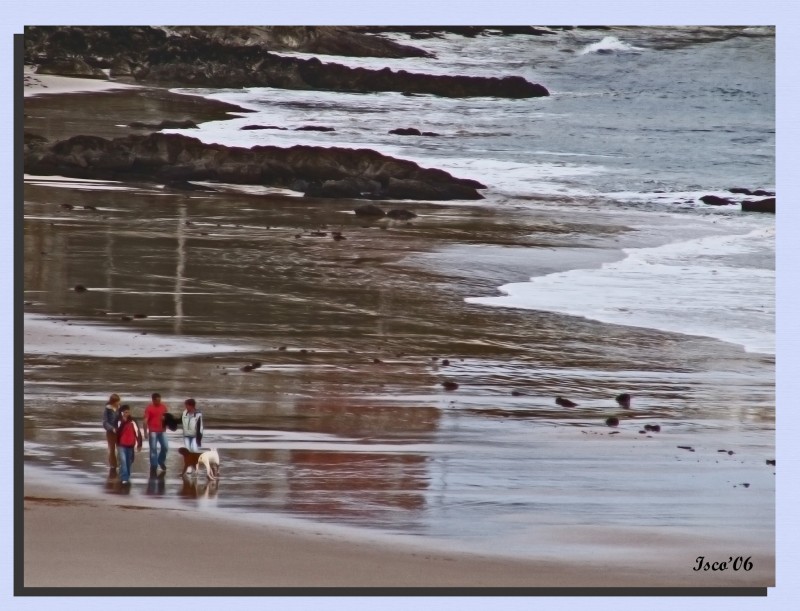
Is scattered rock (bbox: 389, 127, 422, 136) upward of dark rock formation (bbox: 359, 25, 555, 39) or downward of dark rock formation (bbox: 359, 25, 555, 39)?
downward

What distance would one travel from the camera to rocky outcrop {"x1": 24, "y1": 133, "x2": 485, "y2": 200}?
13.4m


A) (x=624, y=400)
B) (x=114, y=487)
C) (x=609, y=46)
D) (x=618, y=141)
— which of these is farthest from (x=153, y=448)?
(x=609, y=46)

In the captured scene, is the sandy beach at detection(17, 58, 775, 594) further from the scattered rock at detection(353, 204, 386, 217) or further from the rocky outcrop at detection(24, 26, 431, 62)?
the rocky outcrop at detection(24, 26, 431, 62)

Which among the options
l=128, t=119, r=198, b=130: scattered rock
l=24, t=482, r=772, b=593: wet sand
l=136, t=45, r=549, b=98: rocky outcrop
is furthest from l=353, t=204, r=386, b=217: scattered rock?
l=24, t=482, r=772, b=593: wet sand

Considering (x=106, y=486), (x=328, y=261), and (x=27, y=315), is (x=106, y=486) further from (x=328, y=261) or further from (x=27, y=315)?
(x=328, y=261)

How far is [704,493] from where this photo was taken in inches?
483

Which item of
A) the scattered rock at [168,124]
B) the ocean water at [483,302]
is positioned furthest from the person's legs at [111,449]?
the scattered rock at [168,124]

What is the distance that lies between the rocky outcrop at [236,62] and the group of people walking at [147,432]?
3357 millimetres

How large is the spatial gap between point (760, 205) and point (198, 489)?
5.95 metres

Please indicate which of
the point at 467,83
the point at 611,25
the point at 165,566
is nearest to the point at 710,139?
the point at 611,25

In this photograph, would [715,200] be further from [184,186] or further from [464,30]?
[184,186]

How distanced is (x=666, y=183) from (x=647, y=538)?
142 inches

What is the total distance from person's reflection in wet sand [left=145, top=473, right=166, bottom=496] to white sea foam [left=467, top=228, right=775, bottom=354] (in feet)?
11.3

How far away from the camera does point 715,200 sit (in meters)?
13.4
